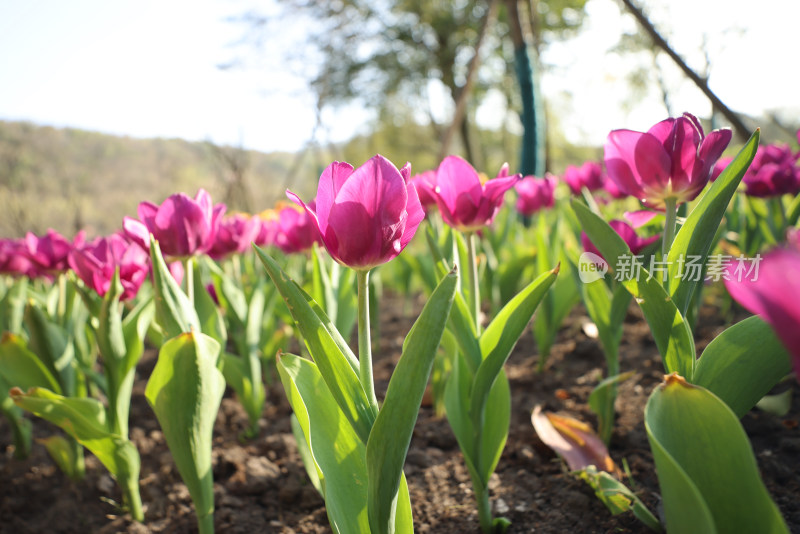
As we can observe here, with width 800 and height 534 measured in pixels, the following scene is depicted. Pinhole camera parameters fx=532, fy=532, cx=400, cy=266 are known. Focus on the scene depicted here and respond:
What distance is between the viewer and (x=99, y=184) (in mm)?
23516

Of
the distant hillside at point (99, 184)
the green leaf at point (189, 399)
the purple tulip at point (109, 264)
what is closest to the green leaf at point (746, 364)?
the green leaf at point (189, 399)

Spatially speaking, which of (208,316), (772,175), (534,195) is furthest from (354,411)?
(534,195)

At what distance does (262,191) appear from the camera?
29.3 feet

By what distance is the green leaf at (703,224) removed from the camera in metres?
0.72

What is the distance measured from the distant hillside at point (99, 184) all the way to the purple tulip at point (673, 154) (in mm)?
2839

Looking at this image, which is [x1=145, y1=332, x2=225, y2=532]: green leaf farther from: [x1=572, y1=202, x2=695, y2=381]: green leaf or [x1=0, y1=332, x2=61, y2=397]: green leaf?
[x1=572, y1=202, x2=695, y2=381]: green leaf

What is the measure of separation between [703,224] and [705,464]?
0.33m

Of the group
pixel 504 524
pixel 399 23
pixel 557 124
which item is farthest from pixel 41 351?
pixel 557 124

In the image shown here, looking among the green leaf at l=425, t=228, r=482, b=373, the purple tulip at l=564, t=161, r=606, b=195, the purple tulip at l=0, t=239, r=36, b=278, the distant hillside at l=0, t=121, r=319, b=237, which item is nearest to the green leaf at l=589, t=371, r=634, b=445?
the green leaf at l=425, t=228, r=482, b=373

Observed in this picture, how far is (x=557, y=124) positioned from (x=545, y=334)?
21.6 metres

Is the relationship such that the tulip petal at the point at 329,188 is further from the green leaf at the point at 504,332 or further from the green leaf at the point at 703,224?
the green leaf at the point at 703,224

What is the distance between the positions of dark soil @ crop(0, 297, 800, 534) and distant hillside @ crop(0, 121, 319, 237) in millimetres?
1982

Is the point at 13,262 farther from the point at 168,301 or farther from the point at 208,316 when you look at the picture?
the point at 168,301

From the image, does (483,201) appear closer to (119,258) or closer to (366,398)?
(366,398)
